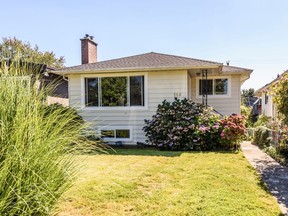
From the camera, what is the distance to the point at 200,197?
3.67m

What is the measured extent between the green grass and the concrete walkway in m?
0.17

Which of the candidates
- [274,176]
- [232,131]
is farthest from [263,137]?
[274,176]

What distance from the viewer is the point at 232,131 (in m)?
8.02

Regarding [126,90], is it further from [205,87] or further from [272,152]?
[272,152]

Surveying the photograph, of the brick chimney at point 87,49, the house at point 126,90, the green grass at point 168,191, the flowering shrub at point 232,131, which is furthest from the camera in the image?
the brick chimney at point 87,49

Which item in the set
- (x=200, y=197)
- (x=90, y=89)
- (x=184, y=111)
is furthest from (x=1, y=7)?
(x=200, y=197)

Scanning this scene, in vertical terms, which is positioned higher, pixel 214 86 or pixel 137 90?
pixel 214 86

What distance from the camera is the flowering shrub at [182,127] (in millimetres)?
8359

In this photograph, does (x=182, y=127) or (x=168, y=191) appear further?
(x=182, y=127)

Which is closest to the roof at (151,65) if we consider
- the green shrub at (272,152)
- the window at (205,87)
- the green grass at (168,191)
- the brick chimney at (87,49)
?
the window at (205,87)

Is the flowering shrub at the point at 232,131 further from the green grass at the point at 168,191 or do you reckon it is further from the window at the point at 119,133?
the window at the point at 119,133

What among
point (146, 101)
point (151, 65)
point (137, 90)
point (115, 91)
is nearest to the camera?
point (151, 65)

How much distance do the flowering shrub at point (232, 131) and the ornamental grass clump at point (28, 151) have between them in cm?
627

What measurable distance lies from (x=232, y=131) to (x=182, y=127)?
5.70 ft
